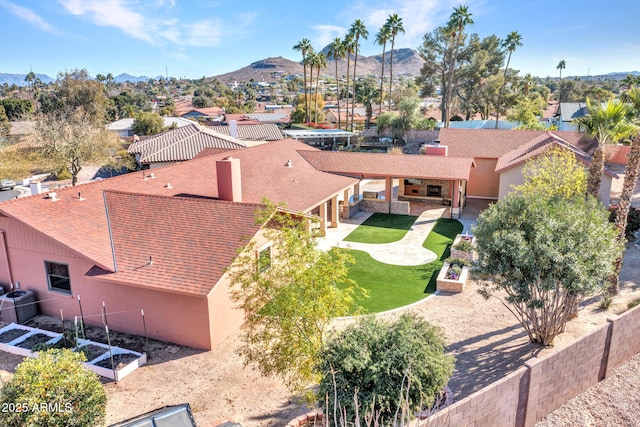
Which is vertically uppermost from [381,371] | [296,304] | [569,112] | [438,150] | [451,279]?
[569,112]

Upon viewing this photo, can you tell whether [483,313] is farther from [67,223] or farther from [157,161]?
[157,161]

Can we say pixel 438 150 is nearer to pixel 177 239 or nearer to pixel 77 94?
pixel 177 239

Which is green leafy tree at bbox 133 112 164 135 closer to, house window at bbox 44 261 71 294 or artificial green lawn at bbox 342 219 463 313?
artificial green lawn at bbox 342 219 463 313

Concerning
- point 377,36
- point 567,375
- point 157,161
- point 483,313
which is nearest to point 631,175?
point 483,313

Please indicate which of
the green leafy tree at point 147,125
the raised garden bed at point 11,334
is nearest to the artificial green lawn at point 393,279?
the raised garden bed at point 11,334

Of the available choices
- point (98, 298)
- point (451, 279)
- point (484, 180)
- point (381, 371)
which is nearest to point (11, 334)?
point (98, 298)

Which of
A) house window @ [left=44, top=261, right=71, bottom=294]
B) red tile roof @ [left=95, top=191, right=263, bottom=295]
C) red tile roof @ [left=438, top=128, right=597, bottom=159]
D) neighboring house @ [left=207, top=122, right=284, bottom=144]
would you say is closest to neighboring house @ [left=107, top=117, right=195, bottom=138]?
neighboring house @ [left=207, top=122, right=284, bottom=144]
